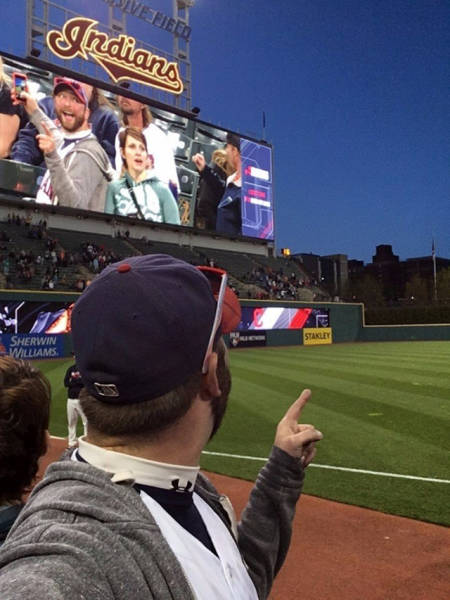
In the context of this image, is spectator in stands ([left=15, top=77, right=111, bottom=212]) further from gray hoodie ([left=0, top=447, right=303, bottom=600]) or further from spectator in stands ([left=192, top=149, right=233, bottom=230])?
gray hoodie ([left=0, top=447, right=303, bottom=600])

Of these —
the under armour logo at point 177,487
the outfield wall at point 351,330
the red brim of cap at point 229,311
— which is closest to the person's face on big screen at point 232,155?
the outfield wall at point 351,330

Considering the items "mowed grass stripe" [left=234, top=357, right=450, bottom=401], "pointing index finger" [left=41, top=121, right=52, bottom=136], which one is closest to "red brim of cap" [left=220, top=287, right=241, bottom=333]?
"mowed grass stripe" [left=234, top=357, right=450, bottom=401]

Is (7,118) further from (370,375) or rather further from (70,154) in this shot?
(370,375)

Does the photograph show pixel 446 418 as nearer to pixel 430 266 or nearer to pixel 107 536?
pixel 107 536

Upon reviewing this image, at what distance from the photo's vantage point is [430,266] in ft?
336

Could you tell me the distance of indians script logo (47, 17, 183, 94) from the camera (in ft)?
111

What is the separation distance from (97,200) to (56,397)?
2187 cm

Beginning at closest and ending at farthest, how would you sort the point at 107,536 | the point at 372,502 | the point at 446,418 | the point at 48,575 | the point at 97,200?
the point at 48,575 < the point at 107,536 < the point at 372,502 < the point at 446,418 < the point at 97,200

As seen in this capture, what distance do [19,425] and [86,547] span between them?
117 centimetres

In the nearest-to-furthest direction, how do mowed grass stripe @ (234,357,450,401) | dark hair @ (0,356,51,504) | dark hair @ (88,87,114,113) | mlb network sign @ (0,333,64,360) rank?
dark hair @ (0,356,51,504), mowed grass stripe @ (234,357,450,401), mlb network sign @ (0,333,64,360), dark hair @ (88,87,114,113)

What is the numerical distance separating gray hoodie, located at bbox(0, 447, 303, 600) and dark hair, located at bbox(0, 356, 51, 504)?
91 centimetres

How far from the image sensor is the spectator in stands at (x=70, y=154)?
30938 mm

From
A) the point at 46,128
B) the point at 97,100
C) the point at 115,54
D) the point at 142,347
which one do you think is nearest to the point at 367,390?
the point at 142,347

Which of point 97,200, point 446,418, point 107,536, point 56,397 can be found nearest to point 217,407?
point 107,536
